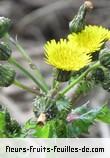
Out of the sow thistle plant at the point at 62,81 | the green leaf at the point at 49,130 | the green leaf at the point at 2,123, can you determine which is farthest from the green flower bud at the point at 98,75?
the green leaf at the point at 2,123

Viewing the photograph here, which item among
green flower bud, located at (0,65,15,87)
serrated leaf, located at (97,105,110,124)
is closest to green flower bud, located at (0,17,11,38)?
green flower bud, located at (0,65,15,87)

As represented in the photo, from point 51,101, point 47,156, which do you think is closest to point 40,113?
point 51,101

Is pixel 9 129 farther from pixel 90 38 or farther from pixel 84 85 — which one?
pixel 90 38

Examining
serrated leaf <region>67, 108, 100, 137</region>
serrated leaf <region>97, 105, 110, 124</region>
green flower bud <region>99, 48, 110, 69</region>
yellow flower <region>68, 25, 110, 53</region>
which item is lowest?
serrated leaf <region>67, 108, 100, 137</region>

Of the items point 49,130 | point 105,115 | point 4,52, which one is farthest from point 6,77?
point 105,115

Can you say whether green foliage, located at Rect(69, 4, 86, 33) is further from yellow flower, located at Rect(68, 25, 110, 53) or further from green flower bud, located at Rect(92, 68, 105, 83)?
green flower bud, located at Rect(92, 68, 105, 83)

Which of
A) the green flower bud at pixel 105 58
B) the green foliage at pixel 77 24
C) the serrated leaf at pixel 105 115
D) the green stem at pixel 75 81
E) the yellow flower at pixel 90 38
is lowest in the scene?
the serrated leaf at pixel 105 115

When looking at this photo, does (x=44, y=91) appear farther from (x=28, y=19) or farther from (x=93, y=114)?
(x=28, y=19)

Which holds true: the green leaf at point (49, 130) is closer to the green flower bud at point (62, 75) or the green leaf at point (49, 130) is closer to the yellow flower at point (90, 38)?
the green flower bud at point (62, 75)
